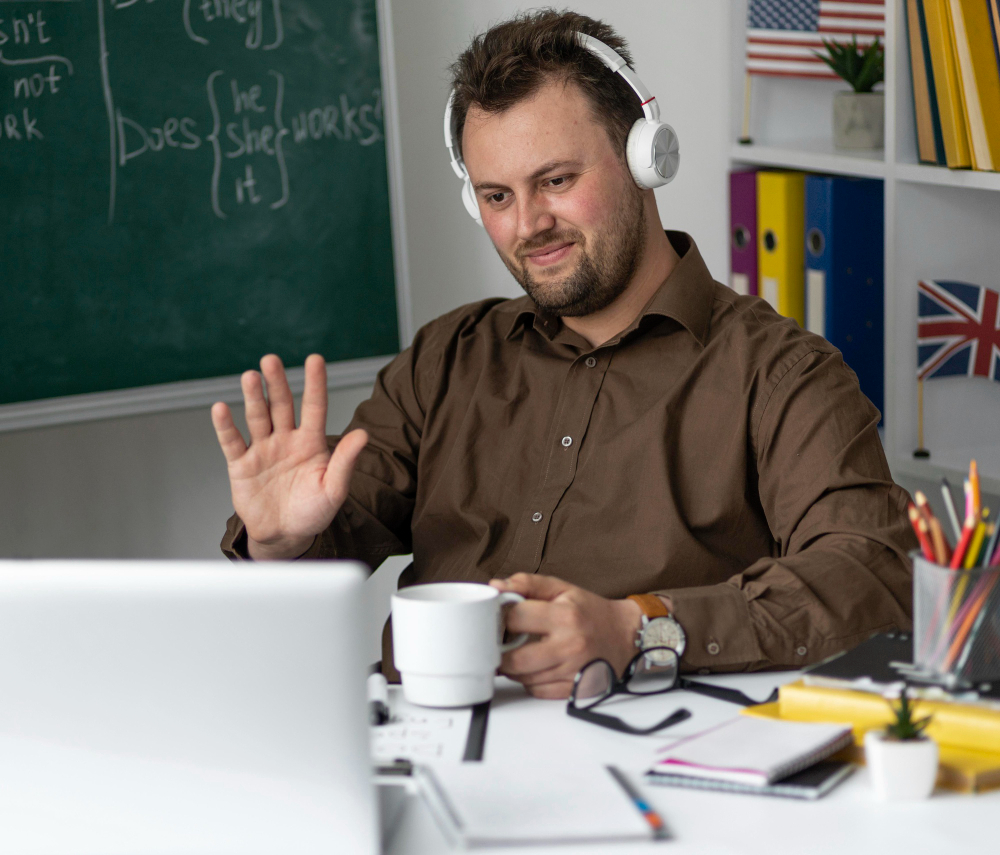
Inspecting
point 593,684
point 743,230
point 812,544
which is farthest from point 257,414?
point 743,230

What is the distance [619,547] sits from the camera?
4.83 ft

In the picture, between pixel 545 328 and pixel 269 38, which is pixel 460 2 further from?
pixel 545 328

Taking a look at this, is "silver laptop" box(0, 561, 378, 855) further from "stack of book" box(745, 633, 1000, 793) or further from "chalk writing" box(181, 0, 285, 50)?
"chalk writing" box(181, 0, 285, 50)

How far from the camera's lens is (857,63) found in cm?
220

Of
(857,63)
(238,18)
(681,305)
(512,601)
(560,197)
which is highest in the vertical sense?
(238,18)

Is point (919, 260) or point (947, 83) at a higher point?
point (947, 83)

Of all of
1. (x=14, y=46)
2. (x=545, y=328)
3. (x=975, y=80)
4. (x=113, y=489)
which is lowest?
(x=113, y=489)

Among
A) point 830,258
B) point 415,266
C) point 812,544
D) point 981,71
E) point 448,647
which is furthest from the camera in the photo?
point 415,266

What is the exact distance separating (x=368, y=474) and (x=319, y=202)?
2.41 feet

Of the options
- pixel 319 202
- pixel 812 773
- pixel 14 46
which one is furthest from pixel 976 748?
pixel 14 46

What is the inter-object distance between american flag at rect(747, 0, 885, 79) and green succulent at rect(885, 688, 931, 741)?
1.75 m

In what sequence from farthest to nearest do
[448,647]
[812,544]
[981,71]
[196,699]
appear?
[981,71], [812,544], [448,647], [196,699]

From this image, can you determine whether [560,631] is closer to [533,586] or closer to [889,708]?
[533,586]

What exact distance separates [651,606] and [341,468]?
1.30 ft
